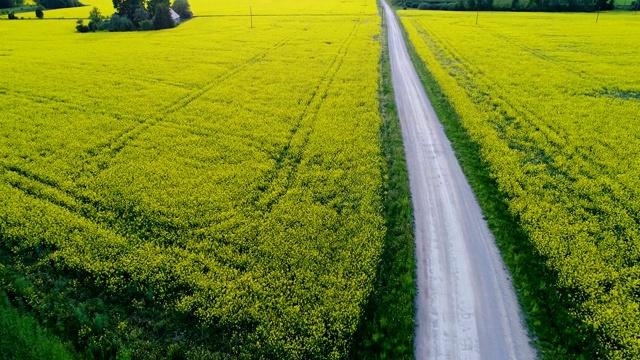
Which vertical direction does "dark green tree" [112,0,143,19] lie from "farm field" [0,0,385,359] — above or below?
above

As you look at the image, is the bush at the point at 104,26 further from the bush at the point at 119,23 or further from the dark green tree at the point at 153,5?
the dark green tree at the point at 153,5

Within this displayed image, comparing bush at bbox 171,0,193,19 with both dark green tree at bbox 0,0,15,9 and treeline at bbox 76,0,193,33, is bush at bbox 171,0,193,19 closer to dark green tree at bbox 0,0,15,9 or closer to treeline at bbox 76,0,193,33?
treeline at bbox 76,0,193,33

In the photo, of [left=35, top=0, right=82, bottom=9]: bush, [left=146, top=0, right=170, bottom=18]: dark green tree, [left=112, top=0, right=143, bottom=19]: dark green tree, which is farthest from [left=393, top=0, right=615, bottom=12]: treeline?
[left=35, top=0, right=82, bottom=9]: bush

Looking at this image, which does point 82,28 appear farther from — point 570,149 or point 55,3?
point 570,149

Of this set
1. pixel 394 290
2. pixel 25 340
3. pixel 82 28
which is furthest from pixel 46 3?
pixel 394 290

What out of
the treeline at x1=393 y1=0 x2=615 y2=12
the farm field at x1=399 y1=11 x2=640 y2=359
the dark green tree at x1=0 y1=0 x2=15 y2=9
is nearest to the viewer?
the farm field at x1=399 y1=11 x2=640 y2=359

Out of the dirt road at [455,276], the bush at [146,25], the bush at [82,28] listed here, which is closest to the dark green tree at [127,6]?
the bush at [146,25]

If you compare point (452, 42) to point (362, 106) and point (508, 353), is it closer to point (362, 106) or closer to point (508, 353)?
point (362, 106)

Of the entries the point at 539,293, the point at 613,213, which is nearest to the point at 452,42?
the point at 613,213
